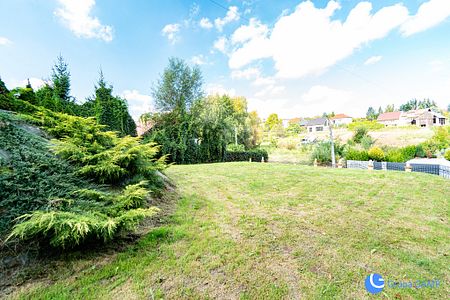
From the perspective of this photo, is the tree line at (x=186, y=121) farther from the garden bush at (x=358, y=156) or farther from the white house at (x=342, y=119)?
the white house at (x=342, y=119)

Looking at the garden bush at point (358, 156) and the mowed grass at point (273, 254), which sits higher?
the garden bush at point (358, 156)

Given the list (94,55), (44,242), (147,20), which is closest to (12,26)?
(94,55)

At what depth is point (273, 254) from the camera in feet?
7.22

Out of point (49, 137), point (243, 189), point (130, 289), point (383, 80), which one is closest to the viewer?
point (130, 289)

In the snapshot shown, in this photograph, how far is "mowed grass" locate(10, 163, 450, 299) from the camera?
1.66 metres

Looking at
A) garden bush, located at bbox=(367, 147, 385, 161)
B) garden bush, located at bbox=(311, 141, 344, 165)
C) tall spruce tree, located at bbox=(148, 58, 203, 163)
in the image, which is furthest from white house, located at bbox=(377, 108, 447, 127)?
tall spruce tree, located at bbox=(148, 58, 203, 163)

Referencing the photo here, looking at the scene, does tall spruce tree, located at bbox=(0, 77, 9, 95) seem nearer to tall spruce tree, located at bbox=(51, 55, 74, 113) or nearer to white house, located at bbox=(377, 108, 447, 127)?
tall spruce tree, located at bbox=(51, 55, 74, 113)

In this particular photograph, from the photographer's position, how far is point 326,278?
71.8 inches

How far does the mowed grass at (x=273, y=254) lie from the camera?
166 centimetres

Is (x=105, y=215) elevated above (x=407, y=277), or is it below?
above

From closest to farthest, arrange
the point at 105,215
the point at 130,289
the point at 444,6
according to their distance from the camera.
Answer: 1. the point at 130,289
2. the point at 105,215
3. the point at 444,6

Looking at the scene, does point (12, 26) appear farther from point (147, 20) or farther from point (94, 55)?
point (147, 20)

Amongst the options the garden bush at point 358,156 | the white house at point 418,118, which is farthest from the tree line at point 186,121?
the white house at point 418,118

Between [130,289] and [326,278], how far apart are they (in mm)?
1828
